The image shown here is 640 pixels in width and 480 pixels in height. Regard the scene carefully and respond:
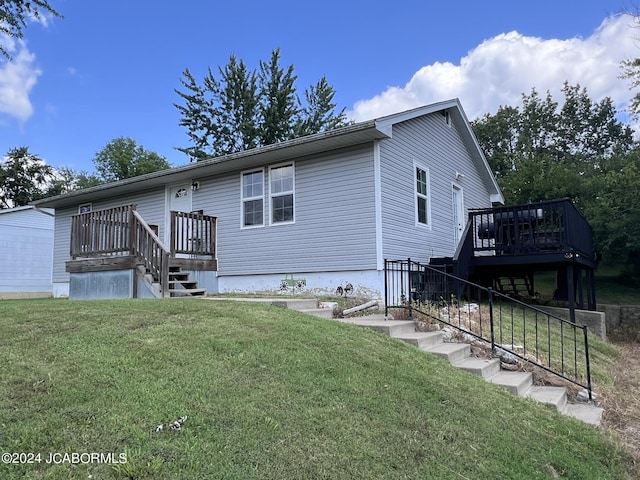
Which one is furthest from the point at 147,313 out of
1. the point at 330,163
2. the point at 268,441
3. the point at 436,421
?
the point at 330,163

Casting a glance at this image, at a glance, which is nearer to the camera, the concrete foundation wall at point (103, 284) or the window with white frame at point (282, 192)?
the concrete foundation wall at point (103, 284)

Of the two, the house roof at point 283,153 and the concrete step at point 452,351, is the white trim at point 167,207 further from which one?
the concrete step at point 452,351

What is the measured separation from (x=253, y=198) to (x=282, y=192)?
0.86 meters

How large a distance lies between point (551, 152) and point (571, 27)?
16.1 meters

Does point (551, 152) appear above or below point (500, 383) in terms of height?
above

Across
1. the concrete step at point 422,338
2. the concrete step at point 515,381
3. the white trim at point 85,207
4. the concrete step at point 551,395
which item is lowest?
the concrete step at point 551,395

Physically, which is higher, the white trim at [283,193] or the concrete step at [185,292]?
the white trim at [283,193]

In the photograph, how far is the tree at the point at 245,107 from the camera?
27438 millimetres

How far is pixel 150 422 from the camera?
2.81m

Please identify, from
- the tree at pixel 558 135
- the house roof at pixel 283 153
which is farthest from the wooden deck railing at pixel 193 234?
the tree at pixel 558 135

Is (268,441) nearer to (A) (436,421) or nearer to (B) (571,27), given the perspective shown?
(A) (436,421)

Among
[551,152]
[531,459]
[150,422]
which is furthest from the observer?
[551,152]

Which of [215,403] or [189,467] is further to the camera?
[215,403]

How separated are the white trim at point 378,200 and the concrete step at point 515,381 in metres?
3.54
